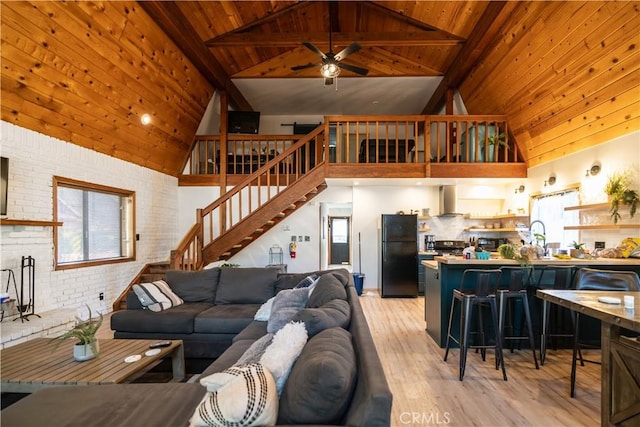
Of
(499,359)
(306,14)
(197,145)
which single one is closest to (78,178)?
(197,145)

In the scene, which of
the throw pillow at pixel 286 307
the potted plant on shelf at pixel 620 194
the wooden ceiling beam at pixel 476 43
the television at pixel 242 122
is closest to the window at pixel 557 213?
the potted plant on shelf at pixel 620 194

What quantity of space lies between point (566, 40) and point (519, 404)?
3.91 meters

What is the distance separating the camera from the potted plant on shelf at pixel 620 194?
3512mm

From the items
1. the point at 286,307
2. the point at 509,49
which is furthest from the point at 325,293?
the point at 509,49

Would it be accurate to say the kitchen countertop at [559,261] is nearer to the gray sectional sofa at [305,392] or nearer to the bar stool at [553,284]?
the bar stool at [553,284]

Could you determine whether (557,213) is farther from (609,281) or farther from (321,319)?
(321,319)

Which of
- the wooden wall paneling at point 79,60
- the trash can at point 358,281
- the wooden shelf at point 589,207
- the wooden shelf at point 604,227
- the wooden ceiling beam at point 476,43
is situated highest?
the wooden ceiling beam at point 476,43

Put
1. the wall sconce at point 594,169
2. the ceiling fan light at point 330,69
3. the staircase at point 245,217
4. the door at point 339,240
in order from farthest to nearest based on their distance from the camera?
the door at point 339,240
the staircase at point 245,217
the ceiling fan light at point 330,69
the wall sconce at point 594,169

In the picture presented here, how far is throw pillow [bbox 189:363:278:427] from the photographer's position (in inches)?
45.5

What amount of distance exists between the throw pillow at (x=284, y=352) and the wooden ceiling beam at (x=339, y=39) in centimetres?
533

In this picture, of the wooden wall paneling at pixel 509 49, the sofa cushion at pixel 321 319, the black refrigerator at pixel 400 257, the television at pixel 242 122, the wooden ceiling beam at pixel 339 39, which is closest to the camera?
the sofa cushion at pixel 321 319

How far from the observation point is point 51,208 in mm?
4156

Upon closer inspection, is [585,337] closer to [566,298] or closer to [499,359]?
[499,359]

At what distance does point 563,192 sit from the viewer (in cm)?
485
